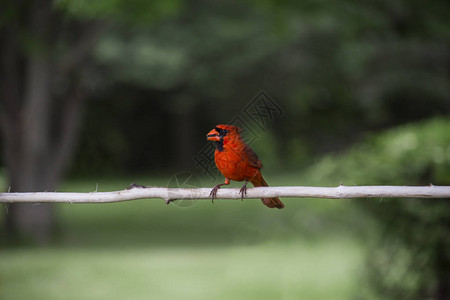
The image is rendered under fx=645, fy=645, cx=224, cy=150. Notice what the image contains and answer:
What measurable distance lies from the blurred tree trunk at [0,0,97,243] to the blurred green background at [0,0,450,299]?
1.0 inches

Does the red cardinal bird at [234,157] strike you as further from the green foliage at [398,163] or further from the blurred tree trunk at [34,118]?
the blurred tree trunk at [34,118]

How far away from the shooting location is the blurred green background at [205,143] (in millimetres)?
4234

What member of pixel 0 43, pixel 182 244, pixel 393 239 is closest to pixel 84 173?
pixel 182 244

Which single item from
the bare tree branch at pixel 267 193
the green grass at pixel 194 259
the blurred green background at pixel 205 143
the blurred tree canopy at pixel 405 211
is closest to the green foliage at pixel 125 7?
the blurred green background at pixel 205 143

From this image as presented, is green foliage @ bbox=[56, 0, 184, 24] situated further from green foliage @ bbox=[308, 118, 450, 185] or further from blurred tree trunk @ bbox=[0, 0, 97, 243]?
blurred tree trunk @ bbox=[0, 0, 97, 243]

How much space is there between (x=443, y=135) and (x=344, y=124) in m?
13.1

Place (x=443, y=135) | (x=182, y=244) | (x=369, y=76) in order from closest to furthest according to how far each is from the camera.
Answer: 1. (x=443, y=135)
2. (x=182, y=244)
3. (x=369, y=76)

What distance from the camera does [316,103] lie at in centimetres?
1852

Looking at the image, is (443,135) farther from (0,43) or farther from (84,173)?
(84,173)

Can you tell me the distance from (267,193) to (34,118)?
7.61 meters

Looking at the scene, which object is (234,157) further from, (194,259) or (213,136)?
(194,259)

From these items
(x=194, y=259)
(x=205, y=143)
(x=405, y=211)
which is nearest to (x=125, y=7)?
(x=405, y=211)

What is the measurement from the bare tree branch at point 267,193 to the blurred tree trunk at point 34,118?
6513mm

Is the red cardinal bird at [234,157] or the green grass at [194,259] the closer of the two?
the red cardinal bird at [234,157]
